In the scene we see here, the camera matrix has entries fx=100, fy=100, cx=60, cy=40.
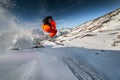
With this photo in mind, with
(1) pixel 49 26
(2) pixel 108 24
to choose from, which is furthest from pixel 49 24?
(2) pixel 108 24

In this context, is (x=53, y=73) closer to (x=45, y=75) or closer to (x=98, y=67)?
(x=45, y=75)

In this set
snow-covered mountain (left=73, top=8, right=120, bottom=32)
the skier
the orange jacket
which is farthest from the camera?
snow-covered mountain (left=73, top=8, right=120, bottom=32)

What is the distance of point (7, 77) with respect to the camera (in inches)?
175

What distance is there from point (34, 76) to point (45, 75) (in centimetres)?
51

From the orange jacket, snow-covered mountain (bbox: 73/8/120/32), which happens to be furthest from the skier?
snow-covered mountain (bbox: 73/8/120/32)

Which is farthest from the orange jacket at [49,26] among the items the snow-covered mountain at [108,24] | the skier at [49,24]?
the snow-covered mountain at [108,24]

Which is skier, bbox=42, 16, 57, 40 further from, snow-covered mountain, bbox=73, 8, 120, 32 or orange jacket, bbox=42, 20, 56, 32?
snow-covered mountain, bbox=73, 8, 120, 32

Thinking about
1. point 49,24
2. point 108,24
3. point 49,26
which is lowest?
point 49,26

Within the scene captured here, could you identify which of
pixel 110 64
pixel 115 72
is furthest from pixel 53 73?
pixel 110 64

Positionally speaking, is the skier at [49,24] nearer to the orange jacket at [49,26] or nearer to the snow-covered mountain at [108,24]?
the orange jacket at [49,26]

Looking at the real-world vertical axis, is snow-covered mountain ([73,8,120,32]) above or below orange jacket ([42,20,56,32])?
above

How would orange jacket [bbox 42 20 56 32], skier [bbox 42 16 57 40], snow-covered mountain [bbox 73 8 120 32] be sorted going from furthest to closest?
1. snow-covered mountain [bbox 73 8 120 32]
2. orange jacket [bbox 42 20 56 32]
3. skier [bbox 42 16 57 40]

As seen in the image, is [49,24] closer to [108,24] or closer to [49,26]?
[49,26]

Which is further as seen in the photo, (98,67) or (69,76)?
(98,67)
